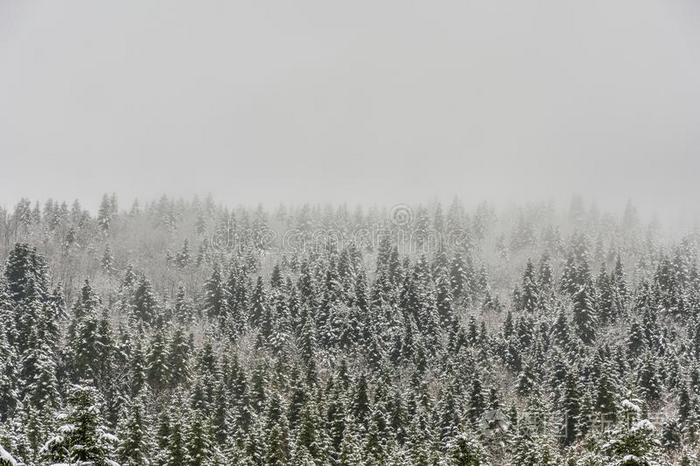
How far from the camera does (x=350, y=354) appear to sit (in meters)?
119

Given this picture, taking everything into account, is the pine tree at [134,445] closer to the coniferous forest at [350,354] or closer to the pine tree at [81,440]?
the coniferous forest at [350,354]

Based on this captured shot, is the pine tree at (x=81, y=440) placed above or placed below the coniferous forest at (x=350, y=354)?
above

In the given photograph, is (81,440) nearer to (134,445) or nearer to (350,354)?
(134,445)

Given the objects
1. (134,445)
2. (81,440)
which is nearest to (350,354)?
(134,445)

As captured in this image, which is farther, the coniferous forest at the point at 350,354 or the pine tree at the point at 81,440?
the coniferous forest at the point at 350,354

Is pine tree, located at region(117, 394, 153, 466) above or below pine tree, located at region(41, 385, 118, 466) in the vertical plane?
below

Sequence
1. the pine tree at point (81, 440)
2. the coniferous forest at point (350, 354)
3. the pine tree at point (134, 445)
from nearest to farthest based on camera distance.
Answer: the pine tree at point (81, 440) → the pine tree at point (134, 445) → the coniferous forest at point (350, 354)

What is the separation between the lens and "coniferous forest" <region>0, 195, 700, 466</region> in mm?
70500

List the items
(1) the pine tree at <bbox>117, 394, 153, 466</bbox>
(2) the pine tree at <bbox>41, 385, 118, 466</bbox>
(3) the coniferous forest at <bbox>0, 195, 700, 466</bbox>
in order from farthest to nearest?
(3) the coniferous forest at <bbox>0, 195, 700, 466</bbox> → (1) the pine tree at <bbox>117, 394, 153, 466</bbox> → (2) the pine tree at <bbox>41, 385, 118, 466</bbox>

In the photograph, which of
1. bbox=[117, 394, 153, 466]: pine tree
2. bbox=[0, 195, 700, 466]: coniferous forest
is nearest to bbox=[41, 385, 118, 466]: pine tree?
bbox=[0, 195, 700, 466]: coniferous forest

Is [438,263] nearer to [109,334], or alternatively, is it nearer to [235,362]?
[235,362]

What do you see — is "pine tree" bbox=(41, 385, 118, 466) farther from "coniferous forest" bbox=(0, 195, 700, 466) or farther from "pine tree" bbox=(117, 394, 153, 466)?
"pine tree" bbox=(117, 394, 153, 466)

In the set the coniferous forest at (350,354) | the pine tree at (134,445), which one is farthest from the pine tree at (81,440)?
the pine tree at (134,445)

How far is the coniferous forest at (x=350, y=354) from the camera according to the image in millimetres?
70500
